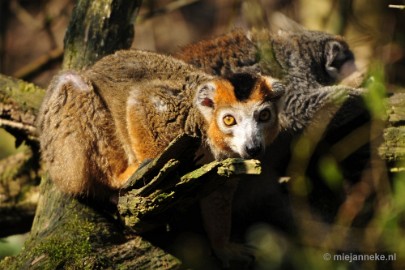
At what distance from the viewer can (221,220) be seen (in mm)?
7688

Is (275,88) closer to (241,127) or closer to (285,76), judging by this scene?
(241,127)

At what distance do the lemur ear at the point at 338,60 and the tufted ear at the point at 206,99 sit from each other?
12.6ft

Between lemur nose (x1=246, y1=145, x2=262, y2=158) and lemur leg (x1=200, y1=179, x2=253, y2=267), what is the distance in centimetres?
78

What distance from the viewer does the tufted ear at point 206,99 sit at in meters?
7.30

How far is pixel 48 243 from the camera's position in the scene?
673 cm

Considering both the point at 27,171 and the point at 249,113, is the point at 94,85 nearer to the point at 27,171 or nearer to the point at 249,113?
the point at 249,113

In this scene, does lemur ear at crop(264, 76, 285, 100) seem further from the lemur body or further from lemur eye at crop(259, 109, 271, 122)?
lemur eye at crop(259, 109, 271, 122)

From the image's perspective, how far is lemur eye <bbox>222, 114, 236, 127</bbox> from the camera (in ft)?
23.8

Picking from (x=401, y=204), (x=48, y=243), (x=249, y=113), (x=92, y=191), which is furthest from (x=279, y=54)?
(x=401, y=204)

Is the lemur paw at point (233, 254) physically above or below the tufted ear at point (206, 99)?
below

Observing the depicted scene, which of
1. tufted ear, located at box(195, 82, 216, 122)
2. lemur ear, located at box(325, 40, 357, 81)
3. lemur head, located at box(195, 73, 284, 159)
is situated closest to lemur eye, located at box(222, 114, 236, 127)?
lemur head, located at box(195, 73, 284, 159)

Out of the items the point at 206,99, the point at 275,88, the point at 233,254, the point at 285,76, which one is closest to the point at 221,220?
the point at 233,254

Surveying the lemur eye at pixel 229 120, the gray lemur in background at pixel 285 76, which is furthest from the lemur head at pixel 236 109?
the gray lemur in background at pixel 285 76

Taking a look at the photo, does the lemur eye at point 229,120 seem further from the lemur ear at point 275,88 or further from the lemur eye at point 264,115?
the lemur ear at point 275,88
